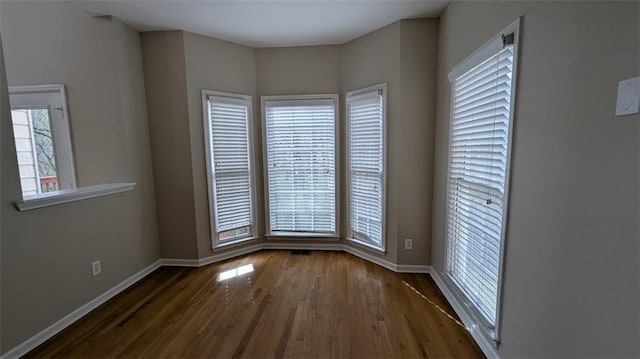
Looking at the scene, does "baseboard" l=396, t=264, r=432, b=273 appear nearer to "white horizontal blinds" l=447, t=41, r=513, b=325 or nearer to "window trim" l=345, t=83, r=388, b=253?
"window trim" l=345, t=83, r=388, b=253

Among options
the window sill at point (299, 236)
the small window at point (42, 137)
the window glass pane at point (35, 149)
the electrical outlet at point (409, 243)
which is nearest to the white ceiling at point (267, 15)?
the small window at point (42, 137)

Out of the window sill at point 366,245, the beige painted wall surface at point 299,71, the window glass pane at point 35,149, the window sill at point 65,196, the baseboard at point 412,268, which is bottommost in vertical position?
the baseboard at point 412,268

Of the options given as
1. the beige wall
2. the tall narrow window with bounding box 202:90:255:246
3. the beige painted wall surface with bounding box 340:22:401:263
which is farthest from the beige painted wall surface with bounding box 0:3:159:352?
the beige wall

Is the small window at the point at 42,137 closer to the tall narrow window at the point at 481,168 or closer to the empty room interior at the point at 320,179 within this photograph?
the empty room interior at the point at 320,179

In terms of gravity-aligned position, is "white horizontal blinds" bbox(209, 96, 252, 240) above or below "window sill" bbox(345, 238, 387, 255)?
above

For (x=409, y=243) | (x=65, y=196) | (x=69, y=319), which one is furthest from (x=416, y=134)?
(x=69, y=319)

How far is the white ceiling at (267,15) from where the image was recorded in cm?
227

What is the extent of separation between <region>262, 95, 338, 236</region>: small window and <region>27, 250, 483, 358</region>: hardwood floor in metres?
0.72

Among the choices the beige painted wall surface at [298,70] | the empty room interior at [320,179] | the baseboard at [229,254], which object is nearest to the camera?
the empty room interior at [320,179]

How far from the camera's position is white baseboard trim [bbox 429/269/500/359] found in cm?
165

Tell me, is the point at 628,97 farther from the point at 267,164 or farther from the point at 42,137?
the point at 42,137

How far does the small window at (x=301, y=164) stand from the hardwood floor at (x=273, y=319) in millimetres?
724

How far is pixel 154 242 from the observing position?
3.00 metres

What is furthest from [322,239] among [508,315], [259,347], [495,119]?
[495,119]
